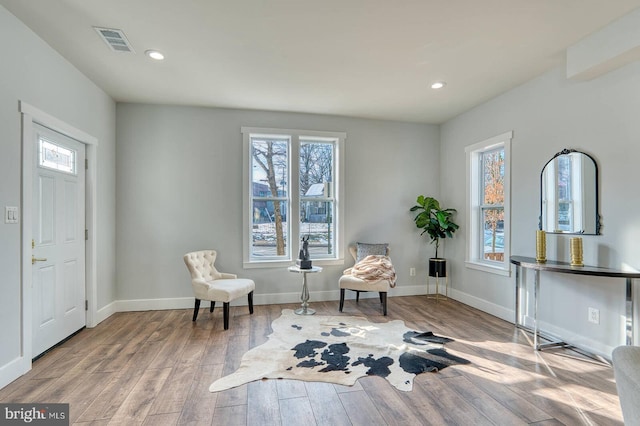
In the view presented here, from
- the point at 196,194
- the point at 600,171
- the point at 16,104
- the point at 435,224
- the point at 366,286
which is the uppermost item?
the point at 16,104

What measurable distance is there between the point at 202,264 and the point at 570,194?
13.5 ft

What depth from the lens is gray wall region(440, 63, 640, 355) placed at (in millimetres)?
2754

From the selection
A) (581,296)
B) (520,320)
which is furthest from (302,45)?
(520,320)

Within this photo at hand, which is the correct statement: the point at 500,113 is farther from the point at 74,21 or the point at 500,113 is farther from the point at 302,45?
the point at 74,21

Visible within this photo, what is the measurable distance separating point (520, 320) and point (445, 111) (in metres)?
2.90

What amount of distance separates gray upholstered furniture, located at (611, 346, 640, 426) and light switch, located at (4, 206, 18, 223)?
3619mm

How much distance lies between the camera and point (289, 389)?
7.79 ft

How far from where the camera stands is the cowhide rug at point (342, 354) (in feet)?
8.39

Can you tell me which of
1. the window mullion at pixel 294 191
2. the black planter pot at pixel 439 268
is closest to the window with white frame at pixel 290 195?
the window mullion at pixel 294 191

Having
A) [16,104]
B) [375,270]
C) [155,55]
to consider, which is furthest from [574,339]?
[16,104]

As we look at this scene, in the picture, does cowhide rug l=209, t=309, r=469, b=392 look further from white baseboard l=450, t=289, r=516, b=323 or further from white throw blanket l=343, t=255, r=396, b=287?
white baseboard l=450, t=289, r=516, b=323

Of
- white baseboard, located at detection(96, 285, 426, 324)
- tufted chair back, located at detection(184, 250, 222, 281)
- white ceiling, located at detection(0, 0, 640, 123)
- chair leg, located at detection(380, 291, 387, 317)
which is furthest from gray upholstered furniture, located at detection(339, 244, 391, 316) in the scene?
white ceiling, located at detection(0, 0, 640, 123)

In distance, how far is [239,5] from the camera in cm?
236

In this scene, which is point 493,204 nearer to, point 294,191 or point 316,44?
point 294,191
